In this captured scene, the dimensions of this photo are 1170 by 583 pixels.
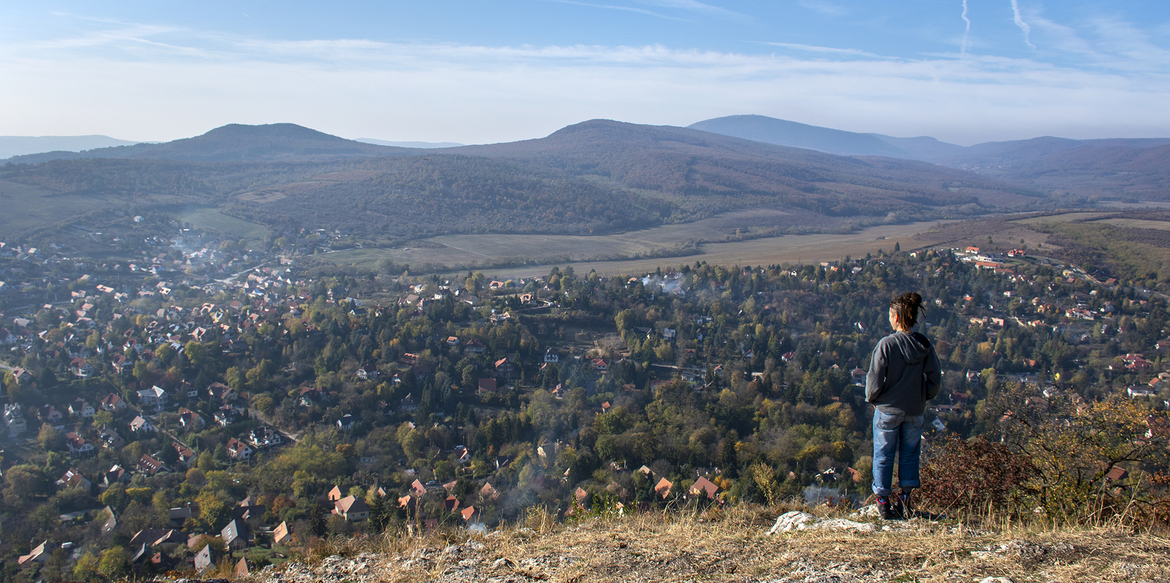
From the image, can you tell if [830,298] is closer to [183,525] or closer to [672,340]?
[672,340]

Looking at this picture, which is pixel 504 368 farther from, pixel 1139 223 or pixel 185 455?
pixel 1139 223

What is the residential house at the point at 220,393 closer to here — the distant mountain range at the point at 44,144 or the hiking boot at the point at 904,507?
the hiking boot at the point at 904,507

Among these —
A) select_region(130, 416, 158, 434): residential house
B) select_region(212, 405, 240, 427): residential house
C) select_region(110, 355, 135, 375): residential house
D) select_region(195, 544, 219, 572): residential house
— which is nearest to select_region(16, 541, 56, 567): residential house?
select_region(195, 544, 219, 572): residential house

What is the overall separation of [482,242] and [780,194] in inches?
1927

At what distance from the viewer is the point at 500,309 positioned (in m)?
31.0

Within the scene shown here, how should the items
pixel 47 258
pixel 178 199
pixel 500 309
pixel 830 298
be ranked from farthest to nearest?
pixel 178 199 < pixel 47 258 < pixel 830 298 < pixel 500 309

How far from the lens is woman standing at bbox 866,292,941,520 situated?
3150 millimetres

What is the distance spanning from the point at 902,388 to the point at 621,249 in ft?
174

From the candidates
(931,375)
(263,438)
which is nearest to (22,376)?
(263,438)

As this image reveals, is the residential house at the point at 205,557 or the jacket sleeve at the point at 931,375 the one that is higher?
the jacket sleeve at the point at 931,375

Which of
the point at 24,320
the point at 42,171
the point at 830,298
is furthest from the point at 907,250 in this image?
the point at 42,171

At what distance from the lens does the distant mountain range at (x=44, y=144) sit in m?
126

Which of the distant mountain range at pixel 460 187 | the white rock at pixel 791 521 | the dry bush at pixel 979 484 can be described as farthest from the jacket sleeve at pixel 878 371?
the distant mountain range at pixel 460 187

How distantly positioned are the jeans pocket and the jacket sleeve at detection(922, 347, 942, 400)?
203mm
